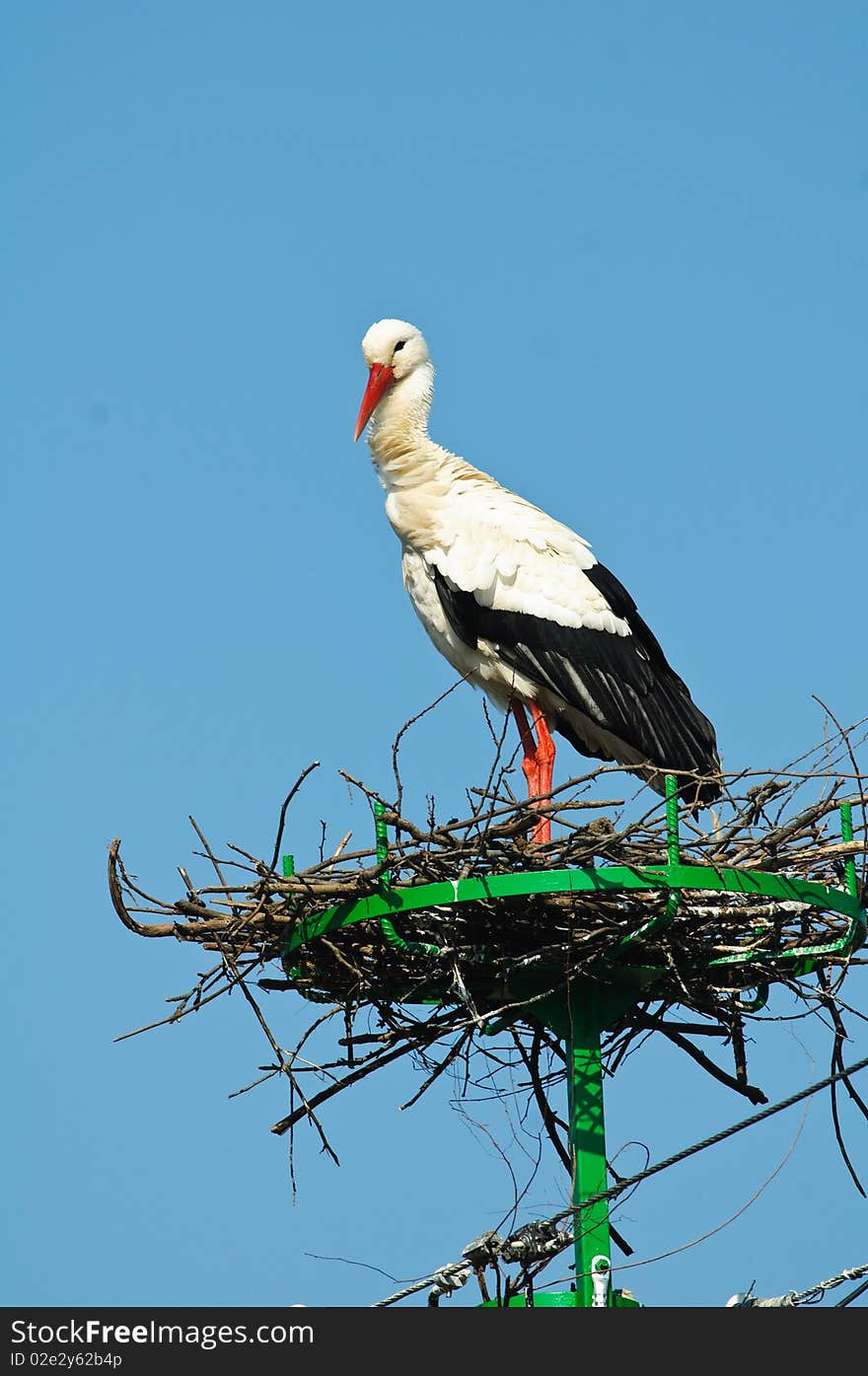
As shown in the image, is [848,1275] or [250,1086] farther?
[250,1086]

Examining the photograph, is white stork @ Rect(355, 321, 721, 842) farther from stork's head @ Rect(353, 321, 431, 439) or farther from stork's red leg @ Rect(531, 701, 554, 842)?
stork's head @ Rect(353, 321, 431, 439)

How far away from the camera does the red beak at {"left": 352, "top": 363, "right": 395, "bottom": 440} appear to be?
38.1 feet

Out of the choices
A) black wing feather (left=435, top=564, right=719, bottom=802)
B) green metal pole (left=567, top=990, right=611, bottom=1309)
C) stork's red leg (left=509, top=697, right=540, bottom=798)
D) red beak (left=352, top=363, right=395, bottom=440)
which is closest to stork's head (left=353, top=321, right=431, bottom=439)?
red beak (left=352, top=363, right=395, bottom=440)

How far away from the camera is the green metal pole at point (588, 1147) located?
336 inches

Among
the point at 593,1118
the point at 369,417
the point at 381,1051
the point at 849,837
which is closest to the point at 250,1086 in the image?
the point at 381,1051

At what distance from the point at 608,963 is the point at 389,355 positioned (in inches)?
171

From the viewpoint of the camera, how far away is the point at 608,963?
28.6 ft

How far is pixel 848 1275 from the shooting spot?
26.0 ft

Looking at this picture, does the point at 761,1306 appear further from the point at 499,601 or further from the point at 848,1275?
the point at 499,601

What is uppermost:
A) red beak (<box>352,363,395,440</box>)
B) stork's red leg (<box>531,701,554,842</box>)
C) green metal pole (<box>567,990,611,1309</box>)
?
red beak (<box>352,363,395,440</box>)

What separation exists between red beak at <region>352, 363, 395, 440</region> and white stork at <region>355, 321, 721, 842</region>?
590mm

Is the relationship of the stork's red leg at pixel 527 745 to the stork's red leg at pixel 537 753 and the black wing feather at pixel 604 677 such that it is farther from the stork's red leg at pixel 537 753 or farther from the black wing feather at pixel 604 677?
the black wing feather at pixel 604 677
